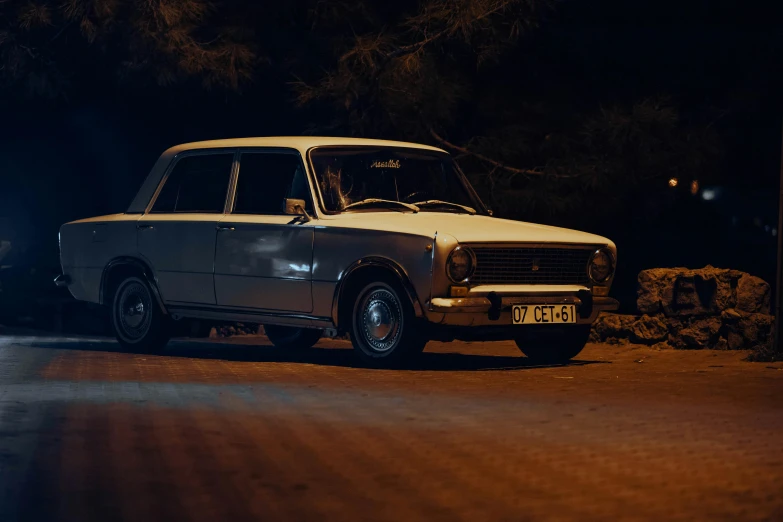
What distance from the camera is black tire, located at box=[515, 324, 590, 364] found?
12.5 metres

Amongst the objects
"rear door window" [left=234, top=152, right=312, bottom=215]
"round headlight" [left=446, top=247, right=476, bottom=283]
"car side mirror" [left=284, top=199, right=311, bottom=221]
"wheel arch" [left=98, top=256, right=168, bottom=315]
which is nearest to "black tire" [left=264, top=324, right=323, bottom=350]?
"wheel arch" [left=98, top=256, right=168, bottom=315]

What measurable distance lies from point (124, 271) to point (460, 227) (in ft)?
12.7

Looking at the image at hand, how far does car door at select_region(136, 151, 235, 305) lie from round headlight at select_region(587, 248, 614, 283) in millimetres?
3240

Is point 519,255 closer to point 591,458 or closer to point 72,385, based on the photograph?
point 72,385

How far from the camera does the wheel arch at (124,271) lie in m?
13.6

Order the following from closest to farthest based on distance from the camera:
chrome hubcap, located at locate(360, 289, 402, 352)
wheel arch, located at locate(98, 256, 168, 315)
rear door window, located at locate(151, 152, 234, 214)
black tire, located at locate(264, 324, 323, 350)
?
chrome hubcap, located at locate(360, 289, 402, 352), rear door window, located at locate(151, 152, 234, 214), wheel arch, located at locate(98, 256, 168, 315), black tire, located at locate(264, 324, 323, 350)

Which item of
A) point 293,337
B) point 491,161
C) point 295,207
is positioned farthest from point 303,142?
point 491,161

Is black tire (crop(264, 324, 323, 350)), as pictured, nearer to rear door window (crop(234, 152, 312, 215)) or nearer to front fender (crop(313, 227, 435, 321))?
rear door window (crop(234, 152, 312, 215))

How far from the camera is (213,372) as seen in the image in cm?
1173

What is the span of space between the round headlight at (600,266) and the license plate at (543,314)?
0.52 meters

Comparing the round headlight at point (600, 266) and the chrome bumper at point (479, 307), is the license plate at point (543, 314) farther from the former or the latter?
the round headlight at point (600, 266)

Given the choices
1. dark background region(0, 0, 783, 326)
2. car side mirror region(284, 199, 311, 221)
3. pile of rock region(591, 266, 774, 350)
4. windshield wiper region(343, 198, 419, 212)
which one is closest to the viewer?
car side mirror region(284, 199, 311, 221)

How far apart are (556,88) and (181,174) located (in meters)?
6.87

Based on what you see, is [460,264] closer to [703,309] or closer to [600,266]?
[600,266]
